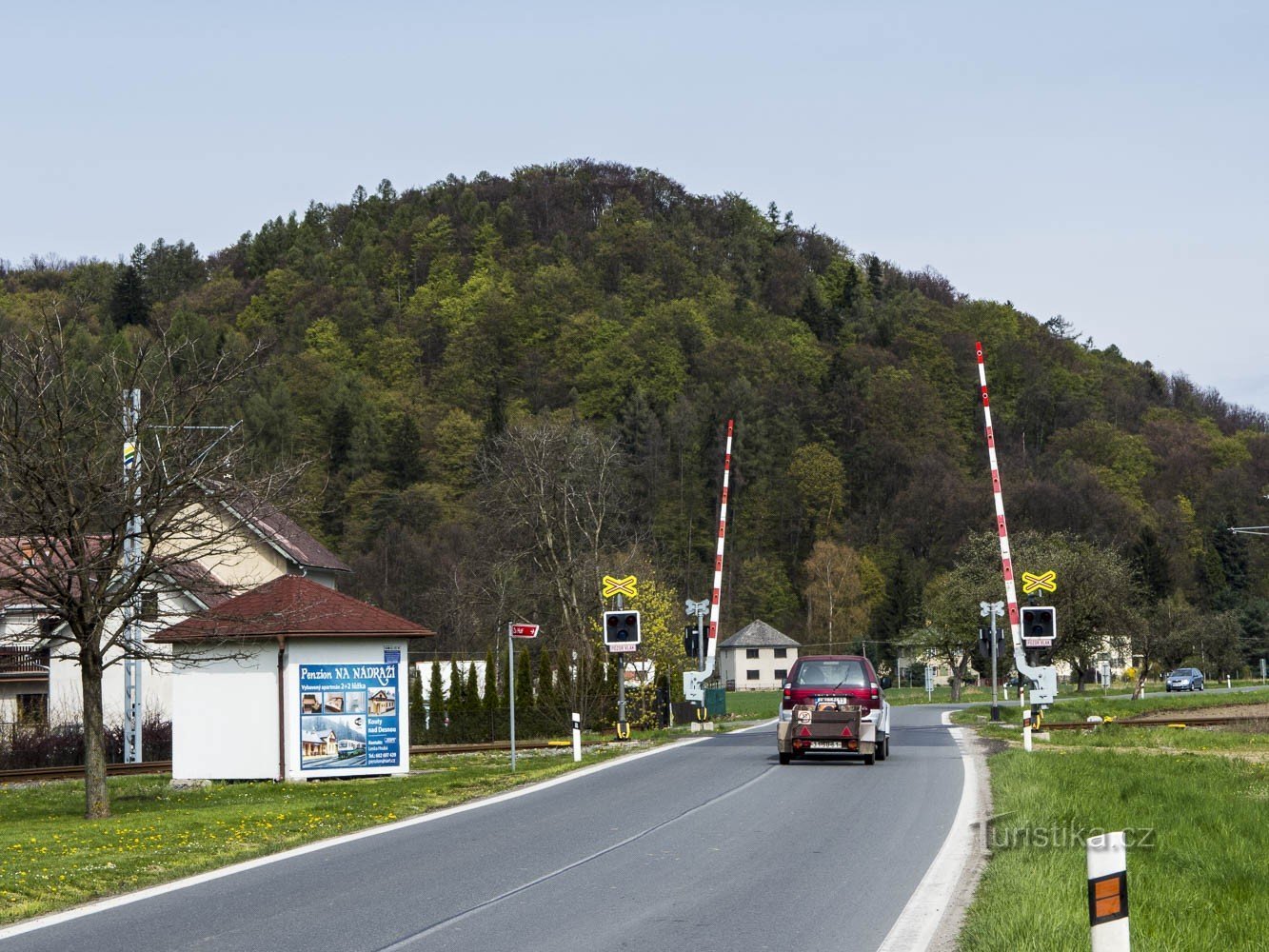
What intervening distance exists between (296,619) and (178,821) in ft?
30.2

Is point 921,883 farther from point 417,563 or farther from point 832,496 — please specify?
point 832,496

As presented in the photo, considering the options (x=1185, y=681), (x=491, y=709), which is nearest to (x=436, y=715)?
(x=491, y=709)

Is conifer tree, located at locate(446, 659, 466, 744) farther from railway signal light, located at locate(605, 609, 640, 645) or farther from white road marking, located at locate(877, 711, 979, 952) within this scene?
white road marking, located at locate(877, 711, 979, 952)

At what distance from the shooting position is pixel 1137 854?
1348cm

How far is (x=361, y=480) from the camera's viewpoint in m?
111

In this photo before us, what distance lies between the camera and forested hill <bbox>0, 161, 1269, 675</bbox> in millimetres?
114062

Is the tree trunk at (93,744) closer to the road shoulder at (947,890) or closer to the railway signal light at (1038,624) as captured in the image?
the road shoulder at (947,890)

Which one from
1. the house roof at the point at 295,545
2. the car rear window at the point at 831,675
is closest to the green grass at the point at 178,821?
the car rear window at the point at 831,675

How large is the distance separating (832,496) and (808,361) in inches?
751

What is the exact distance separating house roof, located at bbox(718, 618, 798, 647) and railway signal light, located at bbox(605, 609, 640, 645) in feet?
329

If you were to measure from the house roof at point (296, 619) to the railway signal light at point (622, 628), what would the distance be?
11.8 ft

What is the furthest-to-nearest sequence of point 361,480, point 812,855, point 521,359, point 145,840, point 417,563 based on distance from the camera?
point 521,359, point 361,480, point 417,563, point 145,840, point 812,855

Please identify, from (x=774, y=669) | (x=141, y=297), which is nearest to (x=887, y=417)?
(x=774, y=669)

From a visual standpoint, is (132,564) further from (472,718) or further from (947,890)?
(472,718)
